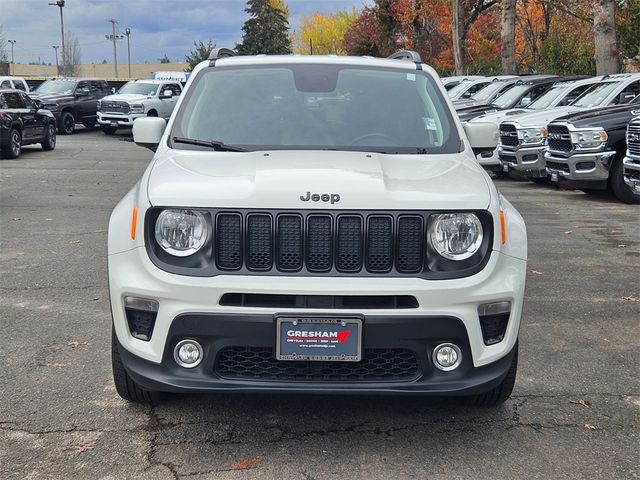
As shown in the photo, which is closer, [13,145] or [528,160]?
[528,160]

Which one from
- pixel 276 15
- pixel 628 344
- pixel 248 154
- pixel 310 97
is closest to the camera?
pixel 248 154

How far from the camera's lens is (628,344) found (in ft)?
17.6

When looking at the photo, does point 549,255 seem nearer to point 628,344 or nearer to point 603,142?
point 628,344

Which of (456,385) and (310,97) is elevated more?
(310,97)

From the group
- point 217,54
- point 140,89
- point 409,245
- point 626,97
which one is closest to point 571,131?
point 626,97

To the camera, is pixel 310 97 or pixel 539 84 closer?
pixel 310 97

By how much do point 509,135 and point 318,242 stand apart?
38.0ft

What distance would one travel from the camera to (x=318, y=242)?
3.50 meters

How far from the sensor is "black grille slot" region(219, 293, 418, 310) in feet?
11.3

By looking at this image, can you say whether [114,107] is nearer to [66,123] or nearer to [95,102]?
[66,123]

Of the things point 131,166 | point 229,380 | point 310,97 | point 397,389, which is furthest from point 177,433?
point 131,166

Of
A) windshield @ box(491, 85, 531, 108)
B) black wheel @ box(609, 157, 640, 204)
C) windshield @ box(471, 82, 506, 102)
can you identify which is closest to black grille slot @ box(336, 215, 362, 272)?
black wheel @ box(609, 157, 640, 204)

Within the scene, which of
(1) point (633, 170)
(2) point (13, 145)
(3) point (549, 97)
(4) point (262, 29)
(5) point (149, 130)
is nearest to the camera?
(5) point (149, 130)

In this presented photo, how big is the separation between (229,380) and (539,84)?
1574 cm
